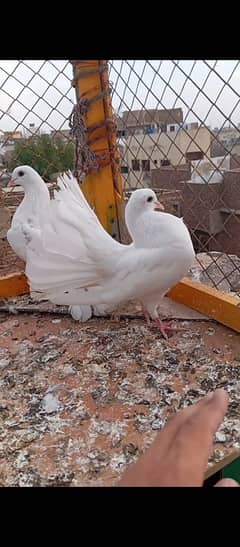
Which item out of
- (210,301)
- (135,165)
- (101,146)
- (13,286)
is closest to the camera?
(210,301)

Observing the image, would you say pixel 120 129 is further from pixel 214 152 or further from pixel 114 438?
Answer: pixel 114 438

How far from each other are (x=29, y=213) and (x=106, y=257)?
38 centimetres

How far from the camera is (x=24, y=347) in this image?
0.99 meters

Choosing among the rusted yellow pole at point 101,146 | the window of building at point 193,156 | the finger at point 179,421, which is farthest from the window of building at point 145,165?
the finger at point 179,421

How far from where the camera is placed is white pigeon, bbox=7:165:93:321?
3.63ft

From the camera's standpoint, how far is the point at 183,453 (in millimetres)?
427

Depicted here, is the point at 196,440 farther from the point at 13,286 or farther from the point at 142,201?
the point at 13,286

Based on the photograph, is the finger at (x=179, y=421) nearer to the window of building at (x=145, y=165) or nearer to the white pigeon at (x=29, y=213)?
the white pigeon at (x=29, y=213)

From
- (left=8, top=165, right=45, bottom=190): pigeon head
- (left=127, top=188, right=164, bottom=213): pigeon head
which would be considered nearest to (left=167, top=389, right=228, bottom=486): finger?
(left=127, top=188, right=164, bottom=213): pigeon head

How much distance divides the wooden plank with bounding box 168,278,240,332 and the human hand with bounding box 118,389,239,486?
0.50 m

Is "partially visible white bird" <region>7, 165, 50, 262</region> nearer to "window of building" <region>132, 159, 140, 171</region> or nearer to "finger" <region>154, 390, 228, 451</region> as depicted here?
"window of building" <region>132, 159, 140, 171</region>

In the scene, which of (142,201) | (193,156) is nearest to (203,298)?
(142,201)

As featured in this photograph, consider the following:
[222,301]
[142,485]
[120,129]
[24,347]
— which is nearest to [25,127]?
[120,129]

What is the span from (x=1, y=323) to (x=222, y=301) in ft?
1.96
